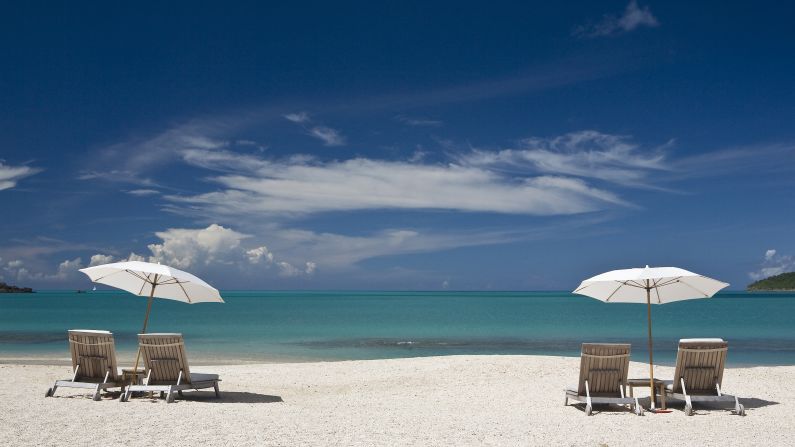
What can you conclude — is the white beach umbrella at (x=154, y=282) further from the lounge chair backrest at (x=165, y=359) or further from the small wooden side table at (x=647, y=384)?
the small wooden side table at (x=647, y=384)

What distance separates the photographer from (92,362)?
34.9ft

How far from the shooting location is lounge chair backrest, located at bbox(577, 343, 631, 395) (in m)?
9.87

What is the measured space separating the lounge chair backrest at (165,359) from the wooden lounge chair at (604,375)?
5.82m

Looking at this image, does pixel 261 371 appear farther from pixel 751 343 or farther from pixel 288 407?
pixel 751 343

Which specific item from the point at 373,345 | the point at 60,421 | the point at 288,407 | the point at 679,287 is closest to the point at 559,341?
the point at 373,345

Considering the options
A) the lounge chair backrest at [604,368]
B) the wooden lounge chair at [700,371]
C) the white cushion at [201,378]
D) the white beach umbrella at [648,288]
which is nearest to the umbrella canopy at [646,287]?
the white beach umbrella at [648,288]

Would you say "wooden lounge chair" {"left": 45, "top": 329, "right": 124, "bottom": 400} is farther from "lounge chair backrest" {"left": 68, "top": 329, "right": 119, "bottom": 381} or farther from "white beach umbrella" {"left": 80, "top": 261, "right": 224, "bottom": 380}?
"white beach umbrella" {"left": 80, "top": 261, "right": 224, "bottom": 380}

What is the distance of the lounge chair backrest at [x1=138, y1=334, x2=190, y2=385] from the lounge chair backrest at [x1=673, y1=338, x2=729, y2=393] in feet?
23.8

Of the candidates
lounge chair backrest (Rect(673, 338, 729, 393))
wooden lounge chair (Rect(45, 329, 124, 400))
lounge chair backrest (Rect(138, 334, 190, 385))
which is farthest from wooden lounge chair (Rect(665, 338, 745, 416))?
wooden lounge chair (Rect(45, 329, 124, 400))

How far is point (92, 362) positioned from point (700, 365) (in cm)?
911

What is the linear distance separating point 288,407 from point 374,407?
1286 mm

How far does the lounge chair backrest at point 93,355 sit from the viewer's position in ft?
34.4

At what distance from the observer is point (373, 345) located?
28312 mm

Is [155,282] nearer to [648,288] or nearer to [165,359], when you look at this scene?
[165,359]
